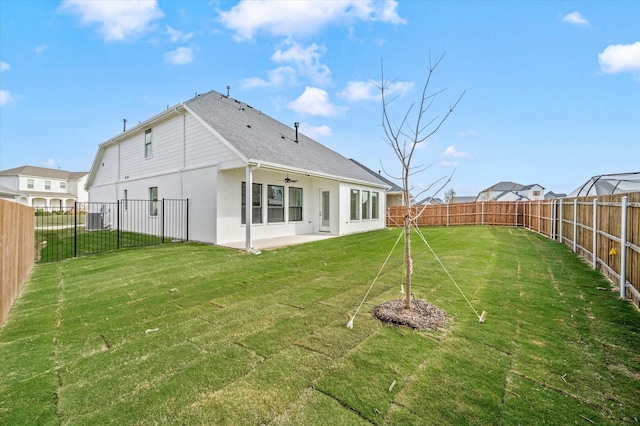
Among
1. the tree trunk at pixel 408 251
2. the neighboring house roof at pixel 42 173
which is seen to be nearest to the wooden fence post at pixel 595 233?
the tree trunk at pixel 408 251

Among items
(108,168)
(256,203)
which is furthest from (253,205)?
(108,168)

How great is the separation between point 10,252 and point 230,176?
6.55 metres

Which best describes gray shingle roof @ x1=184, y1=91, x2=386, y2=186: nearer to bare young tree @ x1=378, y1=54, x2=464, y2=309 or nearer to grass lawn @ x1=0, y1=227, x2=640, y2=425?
grass lawn @ x1=0, y1=227, x2=640, y2=425

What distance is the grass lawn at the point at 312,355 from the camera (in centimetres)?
212

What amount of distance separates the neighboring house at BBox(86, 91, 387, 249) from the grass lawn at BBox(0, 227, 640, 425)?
16.5 ft

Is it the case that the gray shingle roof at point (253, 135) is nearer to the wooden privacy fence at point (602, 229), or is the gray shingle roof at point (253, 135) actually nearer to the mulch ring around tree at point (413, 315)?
the wooden privacy fence at point (602, 229)

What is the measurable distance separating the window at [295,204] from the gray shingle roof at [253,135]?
147 cm

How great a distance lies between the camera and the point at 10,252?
449 centimetres

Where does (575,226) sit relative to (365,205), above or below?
below

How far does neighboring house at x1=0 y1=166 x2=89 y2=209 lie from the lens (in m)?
36.4


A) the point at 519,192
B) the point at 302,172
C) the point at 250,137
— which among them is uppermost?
the point at 519,192

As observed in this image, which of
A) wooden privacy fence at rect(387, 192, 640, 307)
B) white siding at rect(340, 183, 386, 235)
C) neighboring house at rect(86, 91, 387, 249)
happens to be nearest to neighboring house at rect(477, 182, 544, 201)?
wooden privacy fence at rect(387, 192, 640, 307)

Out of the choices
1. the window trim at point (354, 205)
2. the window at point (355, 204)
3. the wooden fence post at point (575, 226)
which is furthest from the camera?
the window at point (355, 204)

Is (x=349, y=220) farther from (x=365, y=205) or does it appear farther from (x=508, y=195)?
(x=508, y=195)
